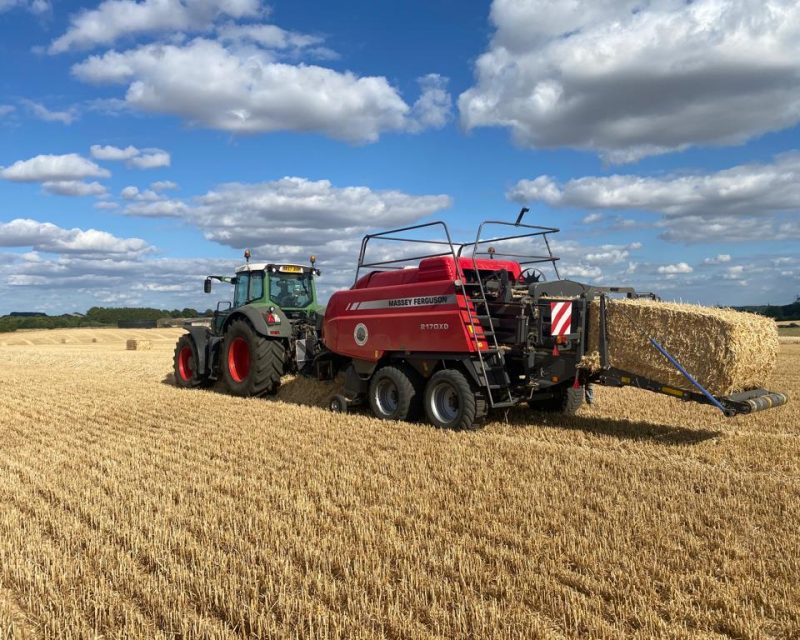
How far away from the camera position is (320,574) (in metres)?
3.69

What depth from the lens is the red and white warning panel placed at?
752cm

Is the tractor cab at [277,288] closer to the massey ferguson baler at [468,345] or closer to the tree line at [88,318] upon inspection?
the massey ferguson baler at [468,345]

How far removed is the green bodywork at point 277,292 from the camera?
11.4m

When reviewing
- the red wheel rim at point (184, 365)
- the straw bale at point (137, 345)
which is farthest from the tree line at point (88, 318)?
the red wheel rim at point (184, 365)

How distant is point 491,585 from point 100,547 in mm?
2340

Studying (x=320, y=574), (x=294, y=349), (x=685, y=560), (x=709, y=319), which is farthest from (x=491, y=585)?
(x=294, y=349)

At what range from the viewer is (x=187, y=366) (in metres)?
13.0

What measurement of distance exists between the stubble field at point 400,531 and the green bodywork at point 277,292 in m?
3.52

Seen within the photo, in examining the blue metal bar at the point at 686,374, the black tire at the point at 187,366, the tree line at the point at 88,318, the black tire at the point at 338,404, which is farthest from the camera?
the tree line at the point at 88,318

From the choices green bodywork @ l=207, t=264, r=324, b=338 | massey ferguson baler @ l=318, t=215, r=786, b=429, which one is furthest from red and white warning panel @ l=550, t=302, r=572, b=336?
green bodywork @ l=207, t=264, r=324, b=338

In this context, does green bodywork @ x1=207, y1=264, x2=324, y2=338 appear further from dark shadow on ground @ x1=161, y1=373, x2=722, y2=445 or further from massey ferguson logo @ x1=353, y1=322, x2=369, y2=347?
massey ferguson logo @ x1=353, y1=322, x2=369, y2=347

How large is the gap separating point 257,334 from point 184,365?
9.76 feet

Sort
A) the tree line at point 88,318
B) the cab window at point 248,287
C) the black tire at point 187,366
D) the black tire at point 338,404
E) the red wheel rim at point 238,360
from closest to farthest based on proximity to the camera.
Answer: the black tire at point 338,404 < the red wheel rim at point 238,360 < the cab window at point 248,287 < the black tire at point 187,366 < the tree line at point 88,318

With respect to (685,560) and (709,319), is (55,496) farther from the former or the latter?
(709,319)
